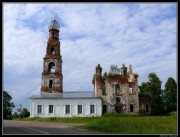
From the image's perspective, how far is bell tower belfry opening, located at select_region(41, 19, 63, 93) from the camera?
39.4 m

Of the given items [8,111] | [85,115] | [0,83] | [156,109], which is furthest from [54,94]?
[0,83]

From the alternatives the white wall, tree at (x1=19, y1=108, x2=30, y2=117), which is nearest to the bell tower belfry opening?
the white wall

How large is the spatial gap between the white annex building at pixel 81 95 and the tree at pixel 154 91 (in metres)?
6.08

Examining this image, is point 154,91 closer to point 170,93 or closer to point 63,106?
point 170,93

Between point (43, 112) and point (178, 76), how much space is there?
1195 inches

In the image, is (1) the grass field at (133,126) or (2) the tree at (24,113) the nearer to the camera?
(1) the grass field at (133,126)

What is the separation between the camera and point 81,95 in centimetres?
3747

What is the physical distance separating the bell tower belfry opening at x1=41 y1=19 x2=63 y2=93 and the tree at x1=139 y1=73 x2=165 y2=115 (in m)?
14.1

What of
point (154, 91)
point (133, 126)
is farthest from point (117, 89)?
point (133, 126)

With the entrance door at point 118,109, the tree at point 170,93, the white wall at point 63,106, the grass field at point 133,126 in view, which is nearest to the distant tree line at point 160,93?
the tree at point 170,93

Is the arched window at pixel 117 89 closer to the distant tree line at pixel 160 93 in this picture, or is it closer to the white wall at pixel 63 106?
the white wall at pixel 63 106

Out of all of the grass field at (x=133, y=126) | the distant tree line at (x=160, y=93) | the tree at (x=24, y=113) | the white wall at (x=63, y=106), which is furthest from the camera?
the distant tree line at (x=160, y=93)

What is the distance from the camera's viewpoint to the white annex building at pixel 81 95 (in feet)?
118

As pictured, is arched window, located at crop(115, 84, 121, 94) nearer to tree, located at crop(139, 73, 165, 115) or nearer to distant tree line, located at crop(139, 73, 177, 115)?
distant tree line, located at crop(139, 73, 177, 115)
